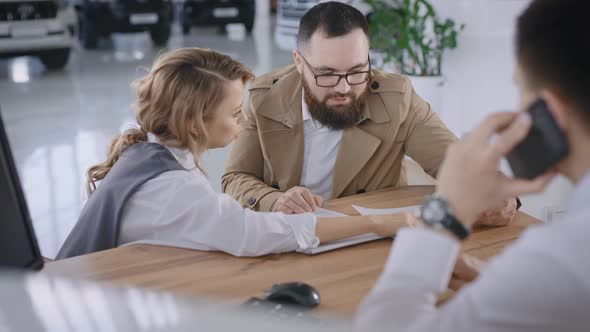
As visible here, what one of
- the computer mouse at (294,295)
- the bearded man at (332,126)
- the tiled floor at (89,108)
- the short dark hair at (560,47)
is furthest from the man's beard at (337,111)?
the short dark hair at (560,47)

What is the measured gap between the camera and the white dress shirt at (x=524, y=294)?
0.73 meters

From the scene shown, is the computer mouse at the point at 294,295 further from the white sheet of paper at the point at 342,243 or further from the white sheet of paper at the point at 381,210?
the white sheet of paper at the point at 381,210

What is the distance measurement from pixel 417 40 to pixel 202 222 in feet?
12.2

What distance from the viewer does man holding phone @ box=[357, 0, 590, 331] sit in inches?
29.0

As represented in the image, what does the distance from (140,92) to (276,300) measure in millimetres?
820

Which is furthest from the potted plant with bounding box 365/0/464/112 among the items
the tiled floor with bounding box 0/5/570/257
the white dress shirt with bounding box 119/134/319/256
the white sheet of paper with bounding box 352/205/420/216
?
the white dress shirt with bounding box 119/134/319/256

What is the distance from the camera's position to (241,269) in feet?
4.89

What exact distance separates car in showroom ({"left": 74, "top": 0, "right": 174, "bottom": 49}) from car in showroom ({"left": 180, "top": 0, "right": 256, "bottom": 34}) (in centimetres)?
90

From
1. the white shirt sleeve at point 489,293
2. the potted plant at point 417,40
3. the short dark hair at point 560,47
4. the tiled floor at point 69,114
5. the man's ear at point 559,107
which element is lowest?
the tiled floor at point 69,114

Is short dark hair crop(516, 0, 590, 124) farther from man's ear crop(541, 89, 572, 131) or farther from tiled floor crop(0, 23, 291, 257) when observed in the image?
tiled floor crop(0, 23, 291, 257)

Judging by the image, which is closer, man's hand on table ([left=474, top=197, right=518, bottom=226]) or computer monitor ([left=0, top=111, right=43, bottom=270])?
computer monitor ([left=0, top=111, right=43, bottom=270])

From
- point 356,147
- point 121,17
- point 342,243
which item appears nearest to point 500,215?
point 342,243

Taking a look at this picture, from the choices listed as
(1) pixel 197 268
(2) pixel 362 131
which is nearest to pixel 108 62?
(2) pixel 362 131

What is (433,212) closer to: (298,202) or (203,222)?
(203,222)
